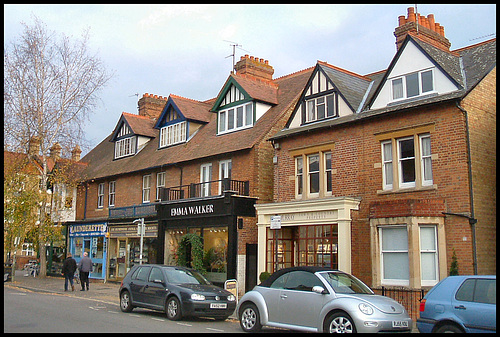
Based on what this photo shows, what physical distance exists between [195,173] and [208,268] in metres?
4.61

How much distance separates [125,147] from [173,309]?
20.2 meters

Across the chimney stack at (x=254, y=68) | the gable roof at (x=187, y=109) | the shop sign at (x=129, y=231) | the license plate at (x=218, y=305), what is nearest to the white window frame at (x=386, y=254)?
the license plate at (x=218, y=305)

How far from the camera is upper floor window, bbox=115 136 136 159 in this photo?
31.9 m

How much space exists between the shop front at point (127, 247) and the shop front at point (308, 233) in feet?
24.9

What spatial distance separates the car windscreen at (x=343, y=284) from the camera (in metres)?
11.1

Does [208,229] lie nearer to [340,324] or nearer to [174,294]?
[174,294]

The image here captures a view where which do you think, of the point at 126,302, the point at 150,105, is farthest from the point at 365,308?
the point at 150,105

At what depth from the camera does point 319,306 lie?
1079 cm

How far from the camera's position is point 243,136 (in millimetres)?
23422

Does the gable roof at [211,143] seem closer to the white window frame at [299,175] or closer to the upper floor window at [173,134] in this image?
the upper floor window at [173,134]

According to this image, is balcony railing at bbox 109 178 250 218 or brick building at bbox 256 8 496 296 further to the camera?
balcony railing at bbox 109 178 250 218

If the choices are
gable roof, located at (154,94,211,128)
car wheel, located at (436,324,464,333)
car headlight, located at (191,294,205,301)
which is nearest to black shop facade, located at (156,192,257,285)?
gable roof, located at (154,94,211,128)

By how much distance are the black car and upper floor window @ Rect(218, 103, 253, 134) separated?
34.3 feet

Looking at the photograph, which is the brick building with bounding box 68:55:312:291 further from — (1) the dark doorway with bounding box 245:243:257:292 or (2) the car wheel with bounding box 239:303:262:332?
(2) the car wheel with bounding box 239:303:262:332
